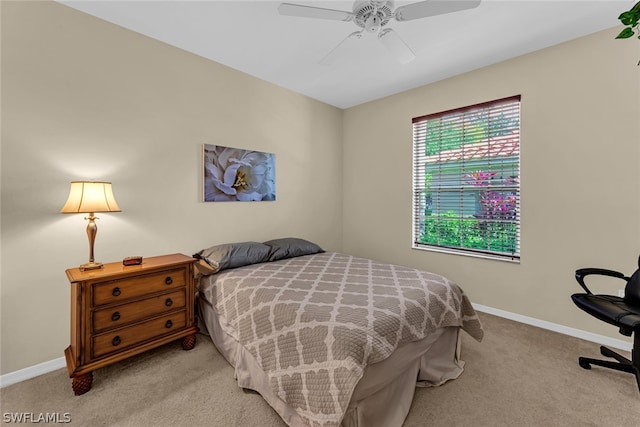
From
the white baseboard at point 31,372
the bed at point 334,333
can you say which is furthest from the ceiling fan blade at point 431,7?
the white baseboard at point 31,372

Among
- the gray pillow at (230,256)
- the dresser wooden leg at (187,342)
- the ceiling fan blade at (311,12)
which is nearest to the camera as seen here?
the ceiling fan blade at (311,12)

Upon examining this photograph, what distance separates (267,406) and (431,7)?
8.65 feet

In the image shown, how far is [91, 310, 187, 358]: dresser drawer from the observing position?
1870 mm

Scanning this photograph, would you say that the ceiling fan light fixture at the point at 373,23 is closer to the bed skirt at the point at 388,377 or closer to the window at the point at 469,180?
the window at the point at 469,180

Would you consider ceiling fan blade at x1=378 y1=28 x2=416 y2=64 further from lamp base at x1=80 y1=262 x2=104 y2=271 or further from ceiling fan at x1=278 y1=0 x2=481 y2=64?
lamp base at x1=80 y1=262 x2=104 y2=271

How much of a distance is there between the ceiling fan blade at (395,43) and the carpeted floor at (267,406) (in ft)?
8.02

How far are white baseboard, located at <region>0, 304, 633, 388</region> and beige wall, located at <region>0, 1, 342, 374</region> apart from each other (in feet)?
0.18

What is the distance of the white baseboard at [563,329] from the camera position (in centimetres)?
234

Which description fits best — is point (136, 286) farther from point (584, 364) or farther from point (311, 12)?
point (584, 364)

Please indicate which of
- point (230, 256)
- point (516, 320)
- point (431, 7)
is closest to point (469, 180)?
point (516, 320)

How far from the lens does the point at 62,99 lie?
2078 mm

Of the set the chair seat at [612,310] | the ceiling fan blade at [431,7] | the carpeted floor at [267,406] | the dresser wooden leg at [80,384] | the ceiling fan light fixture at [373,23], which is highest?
the ceiling fan light fixture at [373,23]

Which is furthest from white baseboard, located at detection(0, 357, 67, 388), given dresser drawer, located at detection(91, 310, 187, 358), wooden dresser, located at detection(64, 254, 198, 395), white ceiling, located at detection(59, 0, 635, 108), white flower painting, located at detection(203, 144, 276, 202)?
white ceiling, located at detection(59, 0, 635, 108)

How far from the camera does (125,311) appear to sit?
1983mm
